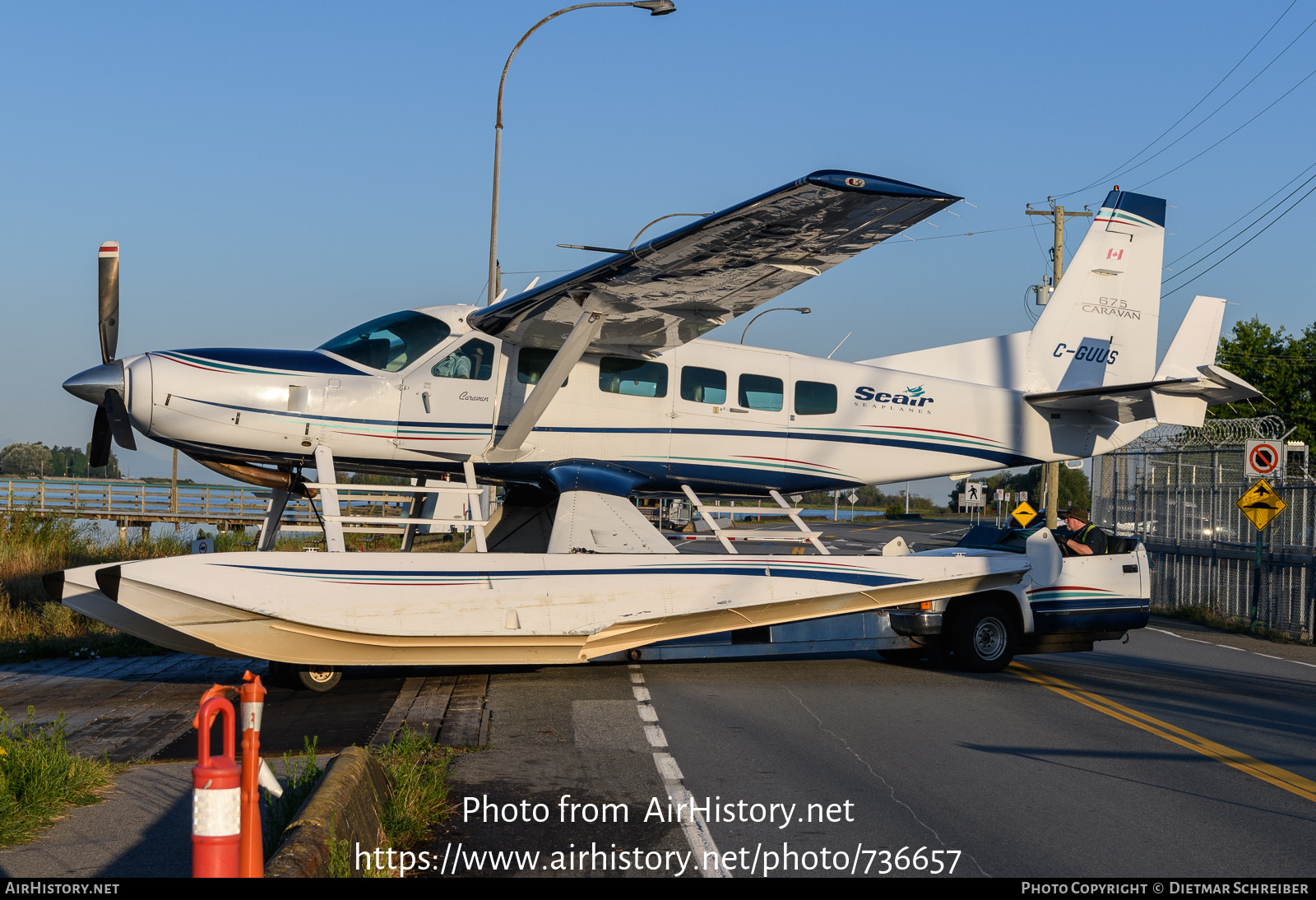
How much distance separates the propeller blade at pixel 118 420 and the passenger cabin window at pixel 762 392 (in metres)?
6.65

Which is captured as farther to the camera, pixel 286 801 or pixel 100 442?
pixel 100 442

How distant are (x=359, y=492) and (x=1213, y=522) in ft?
57.2

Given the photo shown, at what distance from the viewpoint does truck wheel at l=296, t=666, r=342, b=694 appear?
10688mm

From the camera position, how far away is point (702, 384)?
12883mm

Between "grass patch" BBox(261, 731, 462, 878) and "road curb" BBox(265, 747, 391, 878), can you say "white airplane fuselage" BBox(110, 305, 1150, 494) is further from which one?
"road curb" BBox(265, 747, 391, 878)

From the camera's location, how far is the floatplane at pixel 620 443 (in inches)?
382

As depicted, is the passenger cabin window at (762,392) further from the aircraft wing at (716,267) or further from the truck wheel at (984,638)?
the truck wheel at (984,638)

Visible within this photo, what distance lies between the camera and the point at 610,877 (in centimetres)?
510

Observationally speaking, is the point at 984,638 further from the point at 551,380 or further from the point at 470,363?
the point at 470,363

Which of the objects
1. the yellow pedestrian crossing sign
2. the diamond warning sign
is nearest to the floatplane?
the yellow pedestrian crossing sign

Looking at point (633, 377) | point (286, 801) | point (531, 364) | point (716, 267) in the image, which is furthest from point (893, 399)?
point (286, 801)

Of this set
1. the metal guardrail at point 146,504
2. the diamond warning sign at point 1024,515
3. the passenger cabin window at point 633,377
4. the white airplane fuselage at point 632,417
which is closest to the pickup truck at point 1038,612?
the white airplane fuselage at point 632,417

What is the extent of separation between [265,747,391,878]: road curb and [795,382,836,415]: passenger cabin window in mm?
8043
